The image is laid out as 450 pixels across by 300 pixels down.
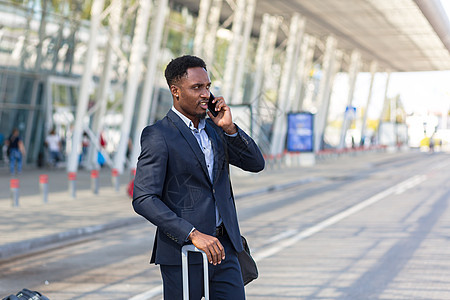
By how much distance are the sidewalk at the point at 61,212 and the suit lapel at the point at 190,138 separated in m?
6.75

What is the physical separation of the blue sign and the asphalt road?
48.2 feet

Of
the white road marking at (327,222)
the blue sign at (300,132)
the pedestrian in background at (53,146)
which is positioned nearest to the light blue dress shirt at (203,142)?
the white road marking at (327,222)

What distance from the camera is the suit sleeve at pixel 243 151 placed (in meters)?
3.43

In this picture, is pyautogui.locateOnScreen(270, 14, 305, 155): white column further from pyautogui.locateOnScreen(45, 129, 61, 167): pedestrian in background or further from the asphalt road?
the asphalt road

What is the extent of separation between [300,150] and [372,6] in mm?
7569

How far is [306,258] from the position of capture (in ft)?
30.3

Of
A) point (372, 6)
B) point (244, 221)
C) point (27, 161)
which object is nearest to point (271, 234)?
point (244, 221)

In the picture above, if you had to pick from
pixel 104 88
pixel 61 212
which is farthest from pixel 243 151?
pixel 104 88

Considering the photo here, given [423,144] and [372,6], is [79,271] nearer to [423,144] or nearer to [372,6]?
[372,6]

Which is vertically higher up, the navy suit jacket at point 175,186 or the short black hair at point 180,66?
the short black hair at point 180,66

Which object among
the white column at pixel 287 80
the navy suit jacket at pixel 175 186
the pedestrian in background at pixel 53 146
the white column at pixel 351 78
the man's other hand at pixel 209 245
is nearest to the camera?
the man's other hand at pixel 209 245

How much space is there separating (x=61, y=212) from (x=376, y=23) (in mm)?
27419

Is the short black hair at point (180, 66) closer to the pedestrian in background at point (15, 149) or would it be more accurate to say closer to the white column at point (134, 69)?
the white column at point (134, 69)

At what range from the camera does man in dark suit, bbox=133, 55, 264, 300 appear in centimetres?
328
